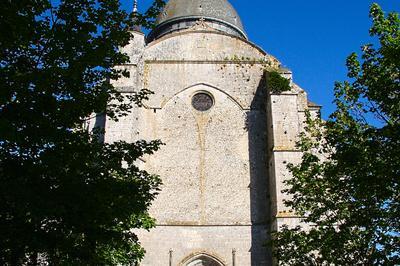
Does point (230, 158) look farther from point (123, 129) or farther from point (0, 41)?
point (0, 41)

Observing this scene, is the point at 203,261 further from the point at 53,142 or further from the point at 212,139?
the point at 53,142

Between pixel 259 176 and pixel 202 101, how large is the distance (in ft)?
12.1

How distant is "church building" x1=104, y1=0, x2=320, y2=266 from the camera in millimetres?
14898

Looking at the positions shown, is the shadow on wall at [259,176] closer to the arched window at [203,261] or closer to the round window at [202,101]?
the arched window at [203,261]

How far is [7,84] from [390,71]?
5.54m

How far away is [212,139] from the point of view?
54.3 ft

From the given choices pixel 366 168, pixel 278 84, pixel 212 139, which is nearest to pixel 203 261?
pixel 212 139

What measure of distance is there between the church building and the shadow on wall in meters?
0.03

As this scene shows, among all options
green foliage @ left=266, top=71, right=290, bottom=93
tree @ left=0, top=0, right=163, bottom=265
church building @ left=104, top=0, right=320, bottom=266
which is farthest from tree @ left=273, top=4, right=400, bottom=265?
green foliage @ left=266, top=71, right=290, bottom=93

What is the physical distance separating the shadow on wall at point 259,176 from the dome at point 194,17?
7512mm

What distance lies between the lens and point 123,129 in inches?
578

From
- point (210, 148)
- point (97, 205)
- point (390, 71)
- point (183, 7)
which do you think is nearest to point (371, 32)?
point (390, 71)

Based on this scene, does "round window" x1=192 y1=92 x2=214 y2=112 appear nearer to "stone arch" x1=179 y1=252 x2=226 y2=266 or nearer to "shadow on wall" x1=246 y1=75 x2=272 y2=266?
"shadow on wall" x1=246 y1=75 x2=272 y2=266

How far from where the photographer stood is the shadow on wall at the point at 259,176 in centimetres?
1491
